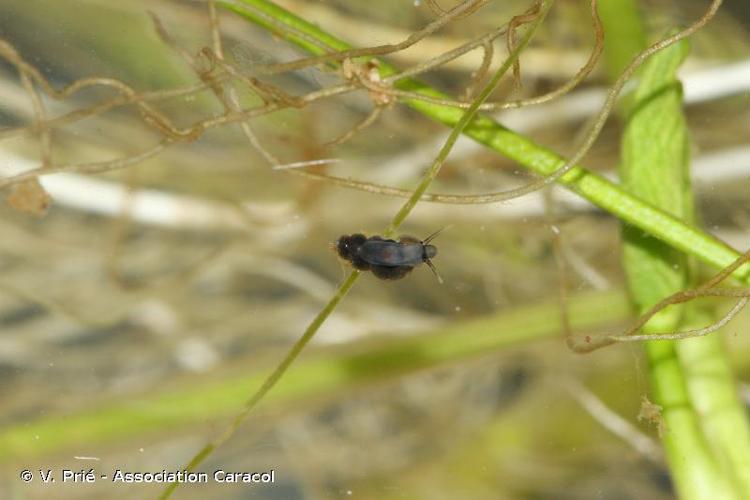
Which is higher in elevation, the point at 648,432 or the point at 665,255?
the point at 665,255

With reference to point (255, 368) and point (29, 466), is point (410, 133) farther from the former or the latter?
point (29, 466)

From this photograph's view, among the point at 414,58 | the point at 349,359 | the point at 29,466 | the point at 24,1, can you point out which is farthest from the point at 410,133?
the point at 29,466

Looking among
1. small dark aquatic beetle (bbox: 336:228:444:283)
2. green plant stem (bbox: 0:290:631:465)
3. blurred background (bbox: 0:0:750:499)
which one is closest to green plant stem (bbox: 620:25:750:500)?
blurred background (bbox: 0:0:750:499)

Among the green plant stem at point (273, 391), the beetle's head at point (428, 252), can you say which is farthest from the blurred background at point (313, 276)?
the beetle's head at point (428, 252)

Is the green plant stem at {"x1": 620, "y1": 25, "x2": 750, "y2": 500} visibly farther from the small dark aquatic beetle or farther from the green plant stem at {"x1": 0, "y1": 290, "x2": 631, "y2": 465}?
the small dark aquatic beetle

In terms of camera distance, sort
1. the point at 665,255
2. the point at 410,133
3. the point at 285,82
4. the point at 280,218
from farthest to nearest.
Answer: the point at 280,218 → the point at 410,133 → the point at 285,82 → the point at 665,255

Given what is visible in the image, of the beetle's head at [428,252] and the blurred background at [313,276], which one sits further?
the blurred background at [313,276]

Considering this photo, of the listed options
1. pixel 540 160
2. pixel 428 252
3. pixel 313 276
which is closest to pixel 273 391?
pixel 313 276

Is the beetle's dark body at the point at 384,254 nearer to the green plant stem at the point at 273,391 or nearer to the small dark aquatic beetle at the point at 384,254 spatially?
the small dark aquatic beetle at the point at 384,254
